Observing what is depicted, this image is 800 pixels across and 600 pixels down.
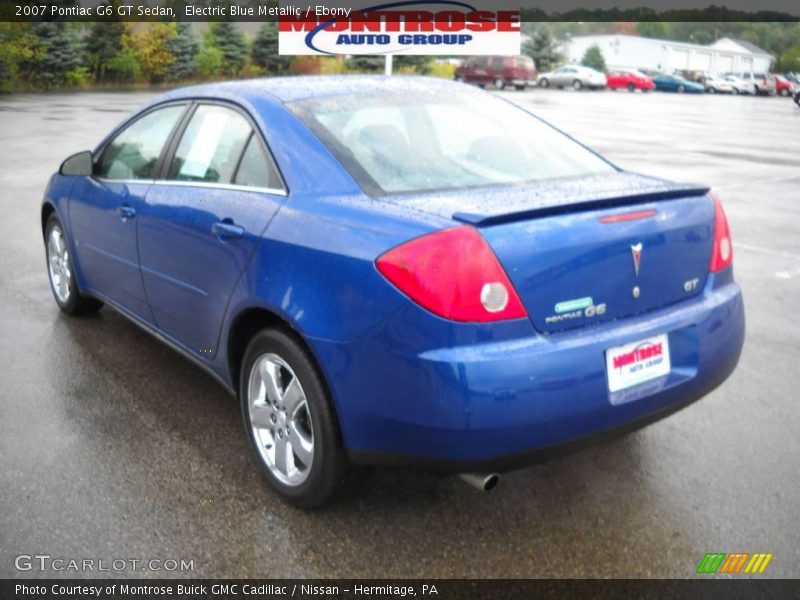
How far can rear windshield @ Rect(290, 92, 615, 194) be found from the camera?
3.34 metres

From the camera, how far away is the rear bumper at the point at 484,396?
8.62 feet

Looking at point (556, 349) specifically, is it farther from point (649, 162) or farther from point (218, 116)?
point (649, 162)

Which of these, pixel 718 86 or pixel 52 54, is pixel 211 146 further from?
pixel 718 86

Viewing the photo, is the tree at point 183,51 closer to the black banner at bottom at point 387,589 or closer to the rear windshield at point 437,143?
the rear windshield at point 437,143

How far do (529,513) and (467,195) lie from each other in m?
1.24

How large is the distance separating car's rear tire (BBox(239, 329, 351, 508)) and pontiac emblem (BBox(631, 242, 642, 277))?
3.86 feet

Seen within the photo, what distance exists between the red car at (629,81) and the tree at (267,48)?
21630mm

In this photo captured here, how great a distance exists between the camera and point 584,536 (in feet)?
10.1

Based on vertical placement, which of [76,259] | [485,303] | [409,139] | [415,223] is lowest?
[76,259]

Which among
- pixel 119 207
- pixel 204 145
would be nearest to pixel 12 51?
pixel 119 207

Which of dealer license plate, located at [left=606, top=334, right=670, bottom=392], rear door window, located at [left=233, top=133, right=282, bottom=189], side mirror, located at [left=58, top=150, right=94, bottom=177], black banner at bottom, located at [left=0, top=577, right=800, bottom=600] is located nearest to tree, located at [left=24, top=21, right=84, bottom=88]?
side mirror, located at [left=58, top=150, right=94, bottom=177]

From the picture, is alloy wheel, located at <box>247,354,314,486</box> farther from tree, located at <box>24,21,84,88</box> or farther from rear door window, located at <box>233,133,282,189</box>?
tree, located at <box>24,21,84,88</box>

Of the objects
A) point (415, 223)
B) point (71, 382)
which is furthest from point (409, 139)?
point (71, 382)

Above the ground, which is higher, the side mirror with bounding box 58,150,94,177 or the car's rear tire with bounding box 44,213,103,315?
the side mirror with bounding box 58,150,94,177
